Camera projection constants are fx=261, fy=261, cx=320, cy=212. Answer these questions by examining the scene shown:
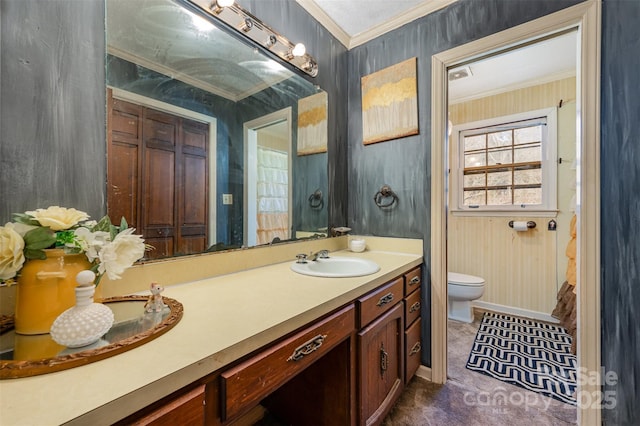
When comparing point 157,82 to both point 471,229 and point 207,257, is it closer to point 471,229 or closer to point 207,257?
point 207,257

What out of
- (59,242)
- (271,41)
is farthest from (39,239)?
(271,41)

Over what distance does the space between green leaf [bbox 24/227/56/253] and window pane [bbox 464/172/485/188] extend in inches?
133

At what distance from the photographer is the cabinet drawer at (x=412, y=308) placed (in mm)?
1476

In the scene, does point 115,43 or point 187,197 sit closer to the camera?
point 115,43

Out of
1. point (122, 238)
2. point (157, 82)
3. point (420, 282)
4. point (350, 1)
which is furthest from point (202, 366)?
point (350, 1)

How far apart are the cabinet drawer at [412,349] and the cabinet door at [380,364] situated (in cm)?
7

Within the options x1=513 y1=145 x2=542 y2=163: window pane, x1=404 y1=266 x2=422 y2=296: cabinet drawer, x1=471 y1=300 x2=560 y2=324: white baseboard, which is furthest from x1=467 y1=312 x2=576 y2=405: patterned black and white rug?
x1=513 y1=145 x2=542 y2=163: window pane

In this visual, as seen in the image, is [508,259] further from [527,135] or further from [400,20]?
[400,20]

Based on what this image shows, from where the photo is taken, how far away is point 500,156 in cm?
287

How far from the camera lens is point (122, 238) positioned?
0.67 m

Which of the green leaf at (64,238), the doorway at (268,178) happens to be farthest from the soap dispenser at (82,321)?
the doorway at (268,178)

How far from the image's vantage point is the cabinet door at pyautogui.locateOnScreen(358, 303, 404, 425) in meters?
1.07

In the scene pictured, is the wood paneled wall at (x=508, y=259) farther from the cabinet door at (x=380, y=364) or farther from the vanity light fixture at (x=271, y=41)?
the vanity light fixture at (x=271, y=41)

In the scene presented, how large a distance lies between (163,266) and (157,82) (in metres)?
0.71
